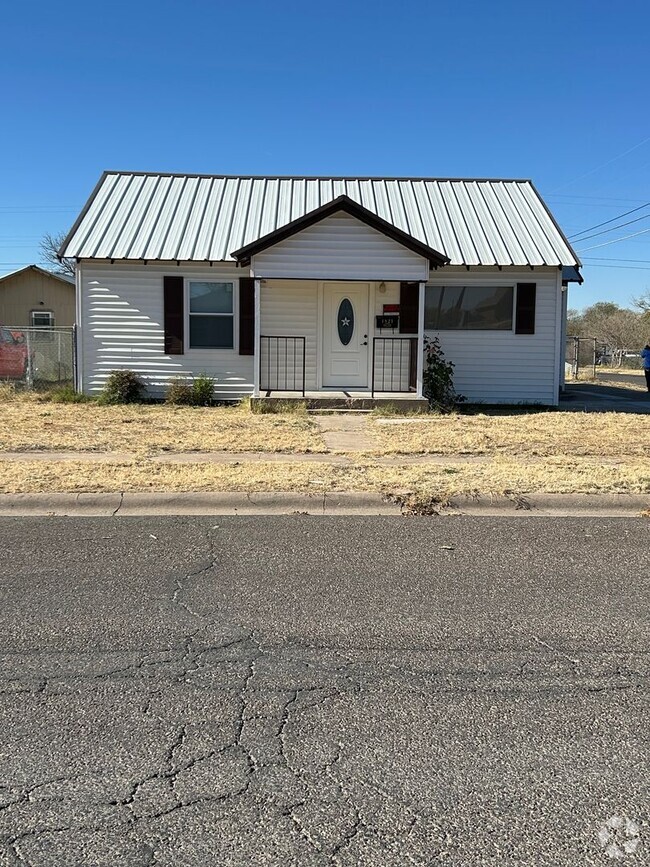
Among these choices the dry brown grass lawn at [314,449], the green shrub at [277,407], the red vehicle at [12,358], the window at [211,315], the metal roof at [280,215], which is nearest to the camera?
the dry brown grass lawn at [314,449]

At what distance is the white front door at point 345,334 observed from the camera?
15.7 m

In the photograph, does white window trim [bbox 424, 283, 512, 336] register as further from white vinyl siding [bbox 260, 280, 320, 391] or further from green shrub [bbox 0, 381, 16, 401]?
green shrub [bbox 0, 381, 16, 401]

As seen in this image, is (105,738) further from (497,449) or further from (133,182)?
(133,182)

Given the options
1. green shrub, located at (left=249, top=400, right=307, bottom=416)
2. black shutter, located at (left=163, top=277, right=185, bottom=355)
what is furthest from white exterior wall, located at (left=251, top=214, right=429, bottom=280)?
green shrub, located at (left=249, top=400, right=307, bottom=416)

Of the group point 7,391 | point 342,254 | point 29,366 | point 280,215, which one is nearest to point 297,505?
point 342,254

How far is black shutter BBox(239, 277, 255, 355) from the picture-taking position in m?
15.4

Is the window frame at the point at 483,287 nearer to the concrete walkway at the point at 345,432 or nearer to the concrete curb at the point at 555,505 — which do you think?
the concrete walkway at the point at 345,432

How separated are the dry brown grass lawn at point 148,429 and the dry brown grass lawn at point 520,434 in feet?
4.37

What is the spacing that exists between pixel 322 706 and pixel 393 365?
13024 millimetres

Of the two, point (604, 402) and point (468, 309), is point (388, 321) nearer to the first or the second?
point (468, 309)

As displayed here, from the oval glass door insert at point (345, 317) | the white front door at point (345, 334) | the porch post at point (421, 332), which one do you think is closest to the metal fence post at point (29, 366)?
the white front door at point (345, 334)

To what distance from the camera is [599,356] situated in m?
41.5

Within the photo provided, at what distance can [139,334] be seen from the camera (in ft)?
51.3

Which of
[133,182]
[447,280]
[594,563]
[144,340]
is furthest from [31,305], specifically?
[594,563]
